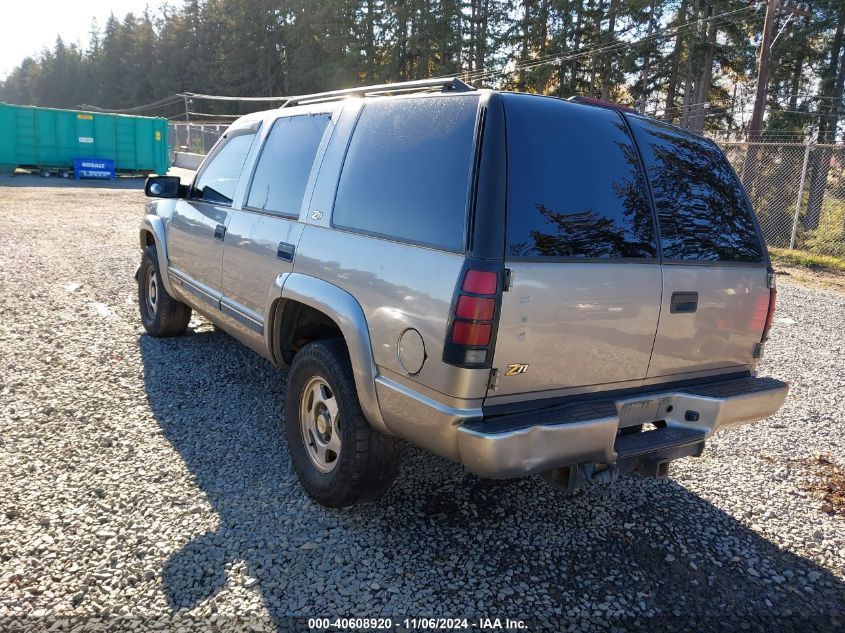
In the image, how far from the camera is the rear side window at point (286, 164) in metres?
3.56

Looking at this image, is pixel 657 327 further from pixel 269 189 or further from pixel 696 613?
pixel 269 189

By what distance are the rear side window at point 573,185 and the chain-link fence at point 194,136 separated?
123 ft

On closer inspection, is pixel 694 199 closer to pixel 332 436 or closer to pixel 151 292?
pixel 332 436

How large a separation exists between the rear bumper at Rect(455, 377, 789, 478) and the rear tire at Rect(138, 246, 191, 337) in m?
4.06

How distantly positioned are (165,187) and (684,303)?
156 inches

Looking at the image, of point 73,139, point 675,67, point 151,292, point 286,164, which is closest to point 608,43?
point 675,67

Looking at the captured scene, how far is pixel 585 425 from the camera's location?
248 cm

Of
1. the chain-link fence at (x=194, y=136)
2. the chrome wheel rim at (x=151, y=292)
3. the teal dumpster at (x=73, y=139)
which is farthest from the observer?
the chain-link fence at (x=194, y=136)

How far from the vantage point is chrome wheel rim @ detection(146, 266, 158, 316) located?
5863 mm

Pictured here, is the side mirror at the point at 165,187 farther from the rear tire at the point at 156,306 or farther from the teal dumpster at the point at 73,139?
the teal dumpster at the point at 73,139

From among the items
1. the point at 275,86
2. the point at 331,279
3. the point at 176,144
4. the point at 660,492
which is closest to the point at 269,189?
the point at 331,279

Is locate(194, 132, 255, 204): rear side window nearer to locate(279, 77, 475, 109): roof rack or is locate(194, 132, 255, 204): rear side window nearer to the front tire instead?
locate(279, 77, 475, 109): roof rack

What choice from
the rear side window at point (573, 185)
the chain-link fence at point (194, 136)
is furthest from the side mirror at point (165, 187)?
the chain-link fence at point (194, 136)

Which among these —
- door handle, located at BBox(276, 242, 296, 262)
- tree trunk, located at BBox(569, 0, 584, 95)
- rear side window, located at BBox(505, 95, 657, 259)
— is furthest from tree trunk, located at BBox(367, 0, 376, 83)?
rear side window, located at BBox(505, 95, 657, 259)
